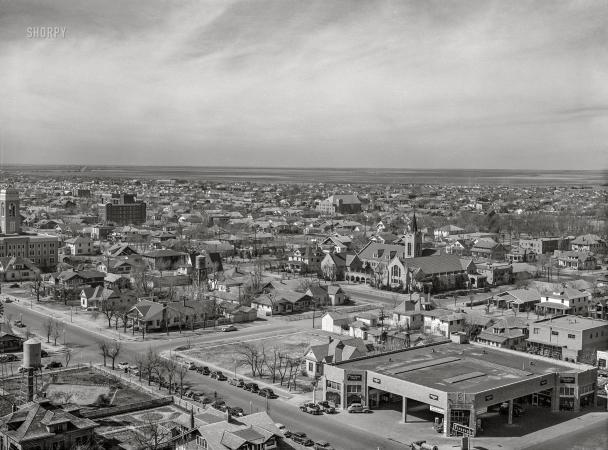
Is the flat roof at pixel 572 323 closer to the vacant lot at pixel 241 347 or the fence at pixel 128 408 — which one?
the vacant lot at pixel 241 347

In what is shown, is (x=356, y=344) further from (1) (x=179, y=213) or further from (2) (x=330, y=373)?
(1) (x=179, y=213)

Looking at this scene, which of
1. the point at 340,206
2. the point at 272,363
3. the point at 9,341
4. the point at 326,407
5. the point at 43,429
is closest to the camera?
the point at 43,429

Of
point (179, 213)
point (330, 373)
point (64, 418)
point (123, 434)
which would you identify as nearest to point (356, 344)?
point (330, 373)

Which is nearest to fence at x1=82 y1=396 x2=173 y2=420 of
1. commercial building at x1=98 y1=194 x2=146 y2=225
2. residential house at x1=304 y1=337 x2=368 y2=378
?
residential house at x1=304 y1=337 x2=368 y2=378

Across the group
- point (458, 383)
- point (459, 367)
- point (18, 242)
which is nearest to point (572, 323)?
point (459, 367)

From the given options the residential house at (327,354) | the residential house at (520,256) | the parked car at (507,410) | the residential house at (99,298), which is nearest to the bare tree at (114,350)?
the residential house at (327,354)

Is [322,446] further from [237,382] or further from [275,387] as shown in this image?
[237,382]
